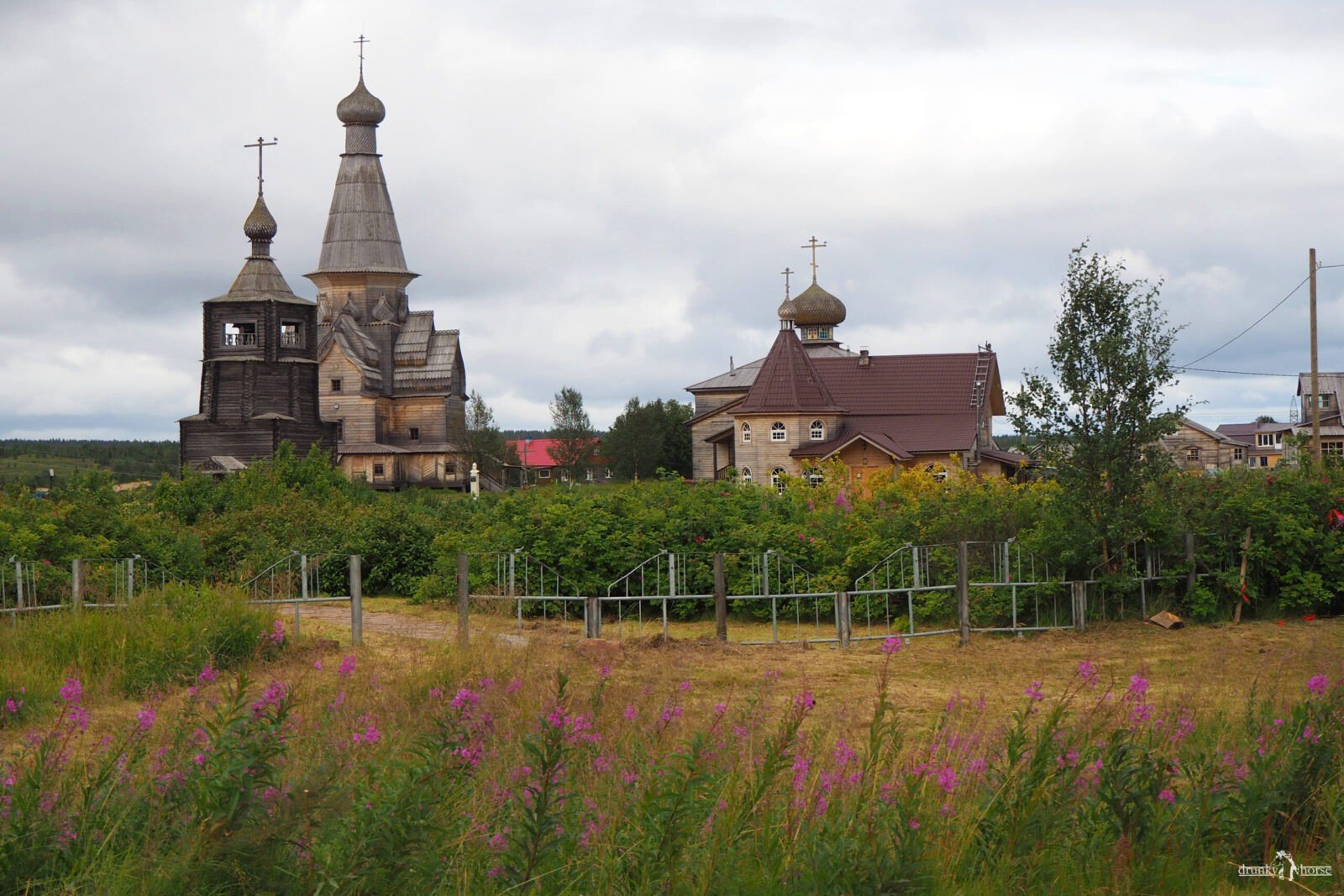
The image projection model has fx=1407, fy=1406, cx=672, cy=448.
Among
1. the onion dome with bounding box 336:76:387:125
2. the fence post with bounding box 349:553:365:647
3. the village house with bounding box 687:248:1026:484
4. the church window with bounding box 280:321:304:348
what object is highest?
the onion dome with bounding box 336:76:387:125

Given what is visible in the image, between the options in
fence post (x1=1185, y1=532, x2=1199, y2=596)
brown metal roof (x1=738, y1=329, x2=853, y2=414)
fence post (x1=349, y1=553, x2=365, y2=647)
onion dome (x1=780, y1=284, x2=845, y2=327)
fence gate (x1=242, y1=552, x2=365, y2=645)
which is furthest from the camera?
onion dome (x1=780, y1=284, x2=845, y2=327)

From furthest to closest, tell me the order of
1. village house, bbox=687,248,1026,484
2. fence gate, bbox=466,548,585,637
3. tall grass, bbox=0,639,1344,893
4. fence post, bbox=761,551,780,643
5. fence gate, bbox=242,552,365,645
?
village house, bbox=687,248,1026,484 < fence gate, bbox=466,548,585,637 < fence post, bbox=761,551,780,643 < fence gate, bbox=242,552,365,645 < tall grass, bbox=0,639,1344,893

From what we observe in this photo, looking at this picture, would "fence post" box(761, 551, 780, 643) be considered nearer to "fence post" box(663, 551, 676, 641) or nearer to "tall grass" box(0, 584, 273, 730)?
"fence post" box(663, 551, 676, 641)

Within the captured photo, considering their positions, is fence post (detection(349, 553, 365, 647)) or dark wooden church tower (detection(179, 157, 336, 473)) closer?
fence post (detection(349, 553, 365, 647))

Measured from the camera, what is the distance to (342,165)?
6688cm

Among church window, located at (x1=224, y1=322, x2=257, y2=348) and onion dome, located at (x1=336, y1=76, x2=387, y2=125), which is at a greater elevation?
onion dome, located at (x1=336, y1=76, x2=387, y2=125)

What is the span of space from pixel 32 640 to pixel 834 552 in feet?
31.0

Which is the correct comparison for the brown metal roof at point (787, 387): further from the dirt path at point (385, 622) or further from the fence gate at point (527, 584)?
the dirt path at point (385, 622)

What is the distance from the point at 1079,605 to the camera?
1595 cm

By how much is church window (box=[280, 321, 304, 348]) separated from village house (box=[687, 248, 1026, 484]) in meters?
17.0

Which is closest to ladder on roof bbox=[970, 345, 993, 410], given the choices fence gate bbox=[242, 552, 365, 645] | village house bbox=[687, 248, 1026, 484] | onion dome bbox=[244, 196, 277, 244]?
village house bbox=[687, 248, 1026, 484]

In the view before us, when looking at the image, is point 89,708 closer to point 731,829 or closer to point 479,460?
point 731,829

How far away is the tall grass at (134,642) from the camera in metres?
10.7

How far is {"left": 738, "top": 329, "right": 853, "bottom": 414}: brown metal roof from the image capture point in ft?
173
